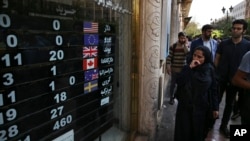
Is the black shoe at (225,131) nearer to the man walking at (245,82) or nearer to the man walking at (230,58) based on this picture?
the man walking at (230,58)

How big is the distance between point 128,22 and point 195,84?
3.82ft

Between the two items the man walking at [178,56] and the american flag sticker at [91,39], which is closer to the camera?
the american flag sticker at [91,39]

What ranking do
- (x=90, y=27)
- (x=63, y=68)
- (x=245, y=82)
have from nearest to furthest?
(x=63, y=68) < (x=90, y=27) < (x=245, y=82)

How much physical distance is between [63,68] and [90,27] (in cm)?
45

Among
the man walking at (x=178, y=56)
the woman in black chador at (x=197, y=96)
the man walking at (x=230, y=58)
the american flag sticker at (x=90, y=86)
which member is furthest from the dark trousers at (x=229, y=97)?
the american flag sticker at (x=90, y=86)

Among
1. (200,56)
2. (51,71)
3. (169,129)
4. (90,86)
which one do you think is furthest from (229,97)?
(51,71)

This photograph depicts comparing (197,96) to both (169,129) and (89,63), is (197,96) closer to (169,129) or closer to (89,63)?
(169,129)

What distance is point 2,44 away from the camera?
4.30ft

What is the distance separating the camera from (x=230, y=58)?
4.40 meters

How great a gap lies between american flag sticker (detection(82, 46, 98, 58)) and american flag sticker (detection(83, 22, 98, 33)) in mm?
127

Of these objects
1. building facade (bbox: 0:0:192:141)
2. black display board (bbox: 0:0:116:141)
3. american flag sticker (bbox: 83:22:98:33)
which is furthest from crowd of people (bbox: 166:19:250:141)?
american flag sticker (bbox: 83:22:98:33)

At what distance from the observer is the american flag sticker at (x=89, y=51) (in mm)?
2039

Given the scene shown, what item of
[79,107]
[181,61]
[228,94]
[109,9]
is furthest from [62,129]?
[181,61]

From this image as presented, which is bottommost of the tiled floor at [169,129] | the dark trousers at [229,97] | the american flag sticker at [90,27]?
the tiled floor at [169,129]
